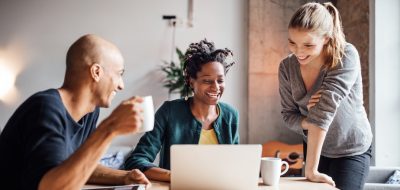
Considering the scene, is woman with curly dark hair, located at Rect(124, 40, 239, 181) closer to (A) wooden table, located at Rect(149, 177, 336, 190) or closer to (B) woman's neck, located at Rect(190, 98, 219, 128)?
(B) woman's neck, located at Rect(190, 98, 219, 128)

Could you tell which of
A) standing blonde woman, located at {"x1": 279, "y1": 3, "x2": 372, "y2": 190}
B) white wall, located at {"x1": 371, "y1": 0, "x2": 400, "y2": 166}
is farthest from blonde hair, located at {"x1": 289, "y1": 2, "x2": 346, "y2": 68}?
white wall, located at {"x1": 371, "y1": 0, "x2": 400, "y2": 166}

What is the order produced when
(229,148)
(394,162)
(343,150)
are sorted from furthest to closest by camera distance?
(394,162), (343,150), (229,148)

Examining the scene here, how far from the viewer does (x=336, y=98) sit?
147cm

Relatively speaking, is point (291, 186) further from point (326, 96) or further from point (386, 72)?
point (386, 72)

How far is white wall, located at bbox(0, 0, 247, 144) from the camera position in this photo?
174 inches

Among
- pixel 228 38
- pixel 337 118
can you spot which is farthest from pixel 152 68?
pixel 337 118

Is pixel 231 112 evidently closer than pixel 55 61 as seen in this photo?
Yes

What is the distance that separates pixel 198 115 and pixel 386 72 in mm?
2144

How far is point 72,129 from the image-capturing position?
1221mm

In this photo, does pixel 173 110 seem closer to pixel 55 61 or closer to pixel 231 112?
pixel 231 112

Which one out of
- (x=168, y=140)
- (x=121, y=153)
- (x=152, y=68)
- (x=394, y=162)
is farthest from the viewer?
(x=152, y=68)

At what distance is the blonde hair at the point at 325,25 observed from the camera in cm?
148

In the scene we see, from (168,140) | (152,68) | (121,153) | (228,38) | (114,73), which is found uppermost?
(228,38)

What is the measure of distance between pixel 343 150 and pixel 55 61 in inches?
142
